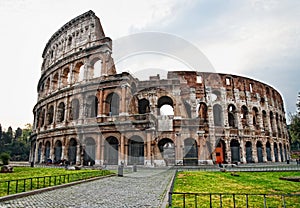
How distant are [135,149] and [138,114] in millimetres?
3704

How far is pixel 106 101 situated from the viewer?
24688 millimetres

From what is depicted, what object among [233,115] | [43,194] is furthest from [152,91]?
[43,194]

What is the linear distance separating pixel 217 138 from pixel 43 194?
862 inches

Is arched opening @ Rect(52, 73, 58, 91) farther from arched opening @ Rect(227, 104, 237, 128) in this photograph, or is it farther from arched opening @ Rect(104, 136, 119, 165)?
arched opening @ Rect(227, 104, 237, 128)

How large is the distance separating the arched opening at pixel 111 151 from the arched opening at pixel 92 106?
4090 mm

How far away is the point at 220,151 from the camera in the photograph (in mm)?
26422

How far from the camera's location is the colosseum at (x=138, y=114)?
23281 mm

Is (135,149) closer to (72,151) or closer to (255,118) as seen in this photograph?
(72,151)

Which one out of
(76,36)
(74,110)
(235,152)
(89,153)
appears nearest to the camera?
(89,153)

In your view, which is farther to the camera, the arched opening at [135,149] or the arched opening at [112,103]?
the arched opening at [112,103]

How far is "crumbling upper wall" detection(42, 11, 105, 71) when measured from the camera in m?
27.8

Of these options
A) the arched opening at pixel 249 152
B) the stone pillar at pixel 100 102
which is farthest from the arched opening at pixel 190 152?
the stone pillar at pixel 100 102

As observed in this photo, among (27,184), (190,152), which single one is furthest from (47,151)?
(27,184)

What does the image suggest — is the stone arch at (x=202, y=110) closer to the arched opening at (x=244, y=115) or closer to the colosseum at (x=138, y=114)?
the colosseum at (x=138, y=114)
